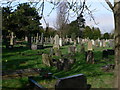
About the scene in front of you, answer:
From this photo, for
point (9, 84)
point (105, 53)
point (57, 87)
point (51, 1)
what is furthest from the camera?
point (105, 53)

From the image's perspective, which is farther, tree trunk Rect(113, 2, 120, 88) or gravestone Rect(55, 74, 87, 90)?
gravestone Rect(55, 74, 87, 90)

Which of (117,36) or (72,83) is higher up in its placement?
(117,36)

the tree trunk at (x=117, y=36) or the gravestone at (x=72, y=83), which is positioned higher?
the tree trunk at (x=117, y=36)

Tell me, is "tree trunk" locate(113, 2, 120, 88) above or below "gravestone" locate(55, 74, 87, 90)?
above

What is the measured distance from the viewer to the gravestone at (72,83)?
182 inches

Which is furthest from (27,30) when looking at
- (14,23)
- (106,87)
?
(106,87)

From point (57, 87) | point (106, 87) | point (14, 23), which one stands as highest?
point (14, 23)

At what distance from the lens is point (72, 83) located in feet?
15.9

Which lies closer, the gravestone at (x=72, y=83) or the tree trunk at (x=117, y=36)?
the tree trunk at (x=117, y=36)

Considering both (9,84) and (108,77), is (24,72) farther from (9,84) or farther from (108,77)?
(108,77)

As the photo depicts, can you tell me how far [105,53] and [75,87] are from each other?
10441mm

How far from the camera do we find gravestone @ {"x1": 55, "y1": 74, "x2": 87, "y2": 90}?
462 cm

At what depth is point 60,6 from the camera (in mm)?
5406

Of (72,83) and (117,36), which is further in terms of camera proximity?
(72,83)
